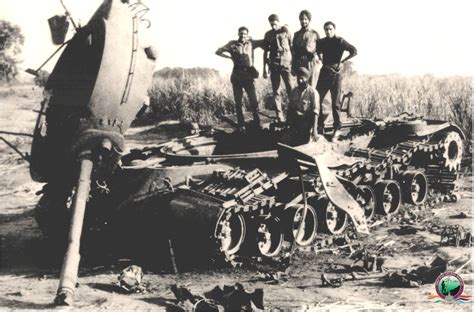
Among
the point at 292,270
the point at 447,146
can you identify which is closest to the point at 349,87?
the point at 447,146

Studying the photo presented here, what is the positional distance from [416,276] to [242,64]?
592 centimetres

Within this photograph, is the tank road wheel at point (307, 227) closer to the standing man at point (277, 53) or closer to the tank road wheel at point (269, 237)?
the tank road wheel at point (269, 237)

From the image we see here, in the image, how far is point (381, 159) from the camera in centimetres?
1270

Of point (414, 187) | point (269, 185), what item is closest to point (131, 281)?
point (269, 185)

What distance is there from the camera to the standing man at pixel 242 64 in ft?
42.5

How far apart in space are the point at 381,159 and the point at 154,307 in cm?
629

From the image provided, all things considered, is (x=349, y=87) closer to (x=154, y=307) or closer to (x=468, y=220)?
(x=468, y=220)

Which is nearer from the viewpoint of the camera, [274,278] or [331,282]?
[331,282]

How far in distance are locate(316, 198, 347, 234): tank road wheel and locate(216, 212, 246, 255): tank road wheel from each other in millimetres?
2210

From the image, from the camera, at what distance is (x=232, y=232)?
9.81m

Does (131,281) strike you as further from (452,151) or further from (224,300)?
(452,151)

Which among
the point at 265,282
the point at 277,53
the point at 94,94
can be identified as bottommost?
the point at 265,282

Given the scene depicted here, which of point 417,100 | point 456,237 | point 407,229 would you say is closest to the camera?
point 456,237

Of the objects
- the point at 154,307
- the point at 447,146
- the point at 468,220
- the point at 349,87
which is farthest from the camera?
the point at 349,87
